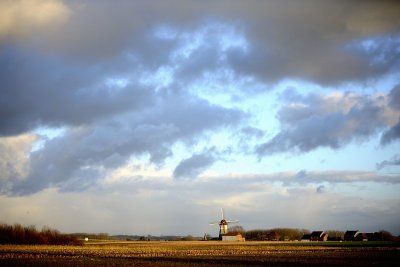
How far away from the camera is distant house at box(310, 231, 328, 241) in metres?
181

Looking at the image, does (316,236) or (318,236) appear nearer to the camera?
(318,236)

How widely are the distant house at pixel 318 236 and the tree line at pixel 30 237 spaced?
10450cm

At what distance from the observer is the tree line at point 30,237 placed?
349 ft

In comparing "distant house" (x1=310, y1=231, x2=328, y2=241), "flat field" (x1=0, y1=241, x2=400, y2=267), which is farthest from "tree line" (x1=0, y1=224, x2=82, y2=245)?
"distant house" (x1=310, y1=231, x2=328, y2=241)

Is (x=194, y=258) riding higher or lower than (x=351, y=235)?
higher

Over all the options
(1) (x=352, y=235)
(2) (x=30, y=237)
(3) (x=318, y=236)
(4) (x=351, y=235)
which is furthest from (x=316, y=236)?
(2) (x=30, y=237)

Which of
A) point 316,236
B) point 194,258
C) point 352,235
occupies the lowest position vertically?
point 316,236

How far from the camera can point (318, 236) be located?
182875mm

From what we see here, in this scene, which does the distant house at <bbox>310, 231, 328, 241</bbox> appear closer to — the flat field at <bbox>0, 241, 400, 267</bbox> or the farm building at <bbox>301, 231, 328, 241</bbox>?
the farm building at <bbox>301, 231, 328, 241</bbox>

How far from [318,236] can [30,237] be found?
116 metres

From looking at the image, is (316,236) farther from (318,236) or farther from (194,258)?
(194,258)

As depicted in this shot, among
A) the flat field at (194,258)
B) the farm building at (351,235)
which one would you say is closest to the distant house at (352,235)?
the farm building at (351,235)

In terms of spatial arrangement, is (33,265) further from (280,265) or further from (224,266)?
(280,265)

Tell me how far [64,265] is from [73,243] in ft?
220
